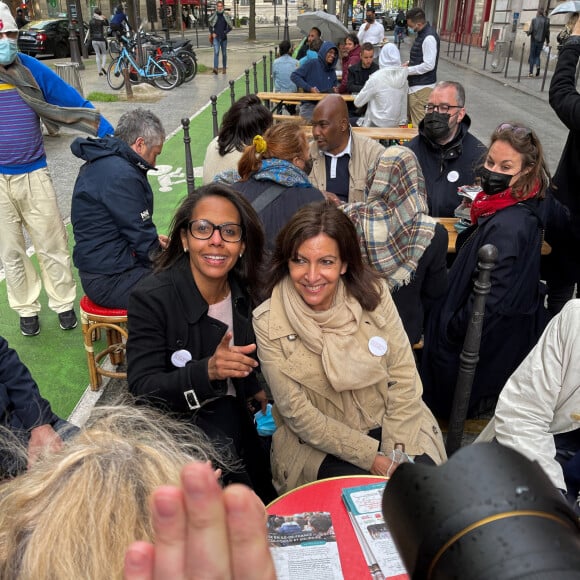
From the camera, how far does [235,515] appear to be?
0.48 meters

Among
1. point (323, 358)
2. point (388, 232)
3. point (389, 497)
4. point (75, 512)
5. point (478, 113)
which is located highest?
point (389, 497)

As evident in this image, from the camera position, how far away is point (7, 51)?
364cm

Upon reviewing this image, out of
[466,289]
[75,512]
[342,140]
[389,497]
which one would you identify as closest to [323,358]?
[466,289]

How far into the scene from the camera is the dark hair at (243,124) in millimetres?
4578

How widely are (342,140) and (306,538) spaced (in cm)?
345

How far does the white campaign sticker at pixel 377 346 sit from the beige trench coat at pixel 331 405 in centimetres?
2

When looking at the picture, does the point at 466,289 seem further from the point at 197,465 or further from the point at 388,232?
the point at 197,465

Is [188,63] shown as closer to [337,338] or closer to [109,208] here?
[109,208]

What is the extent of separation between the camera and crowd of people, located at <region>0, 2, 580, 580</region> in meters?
1.13

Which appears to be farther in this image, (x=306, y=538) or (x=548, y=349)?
(x=548, y=349)

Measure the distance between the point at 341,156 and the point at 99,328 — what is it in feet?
7.97

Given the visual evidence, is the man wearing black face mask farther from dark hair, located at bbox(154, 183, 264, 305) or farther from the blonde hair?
the blonde hair

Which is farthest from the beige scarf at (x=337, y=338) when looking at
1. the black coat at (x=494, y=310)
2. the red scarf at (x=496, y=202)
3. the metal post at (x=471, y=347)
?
the red scarf at (x=496, y=202)

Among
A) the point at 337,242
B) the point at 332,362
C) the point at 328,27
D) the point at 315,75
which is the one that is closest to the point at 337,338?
the point at 332,362
